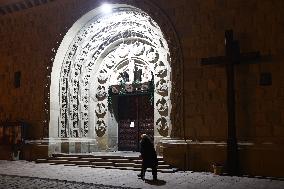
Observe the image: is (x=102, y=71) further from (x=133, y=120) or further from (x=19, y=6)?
(x=19, y=6)

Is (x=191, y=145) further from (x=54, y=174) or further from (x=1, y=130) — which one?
(x=1, y=130)

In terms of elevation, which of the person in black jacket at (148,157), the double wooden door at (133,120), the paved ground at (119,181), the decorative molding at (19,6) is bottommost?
the paved ground at (119,181)

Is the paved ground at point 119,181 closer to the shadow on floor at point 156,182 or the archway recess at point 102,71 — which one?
the shadow on floor at point 156,182

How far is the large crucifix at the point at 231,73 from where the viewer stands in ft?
31.9

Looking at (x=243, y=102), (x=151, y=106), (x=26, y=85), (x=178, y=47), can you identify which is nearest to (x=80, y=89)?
(x=26, y=85)

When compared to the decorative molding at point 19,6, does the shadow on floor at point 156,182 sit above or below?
below

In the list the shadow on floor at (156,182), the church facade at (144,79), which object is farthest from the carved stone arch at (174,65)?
the shadow on floor at (156,182)

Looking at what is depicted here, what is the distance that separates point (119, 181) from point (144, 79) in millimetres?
7438

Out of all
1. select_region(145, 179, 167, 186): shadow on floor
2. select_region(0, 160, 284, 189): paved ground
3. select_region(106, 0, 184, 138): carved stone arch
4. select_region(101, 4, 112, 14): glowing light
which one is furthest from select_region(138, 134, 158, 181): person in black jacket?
select_region(101, 4, 112, 14): glowing light

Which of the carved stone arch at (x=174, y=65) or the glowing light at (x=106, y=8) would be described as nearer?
the carved stone arch at (x=174, y=65)

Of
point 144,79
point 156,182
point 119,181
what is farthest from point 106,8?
point 156,182

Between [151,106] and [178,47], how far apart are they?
15.8 feet

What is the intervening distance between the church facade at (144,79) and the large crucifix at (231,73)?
0.12 meters

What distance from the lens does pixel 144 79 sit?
15352mm
